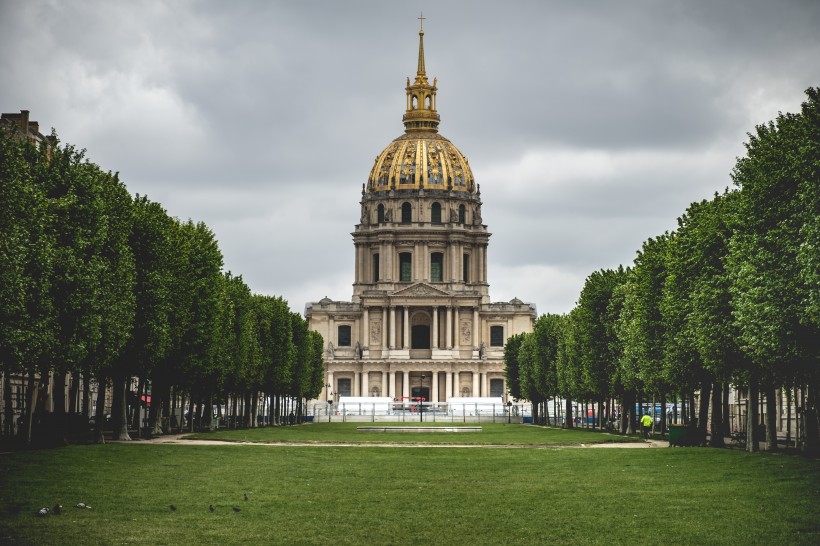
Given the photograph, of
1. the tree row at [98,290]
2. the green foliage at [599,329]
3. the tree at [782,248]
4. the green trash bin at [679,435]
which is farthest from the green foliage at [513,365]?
the tree at [782,248]

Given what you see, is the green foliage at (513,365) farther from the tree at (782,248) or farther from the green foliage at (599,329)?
the tree at (782,248)

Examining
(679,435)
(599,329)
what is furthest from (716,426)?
(599,329)

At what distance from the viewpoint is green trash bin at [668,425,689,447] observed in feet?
192

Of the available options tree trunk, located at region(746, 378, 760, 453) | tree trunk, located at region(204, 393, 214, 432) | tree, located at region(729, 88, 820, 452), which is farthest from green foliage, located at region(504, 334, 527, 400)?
tree, located at region(729, 88, 820, 452)

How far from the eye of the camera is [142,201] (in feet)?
208

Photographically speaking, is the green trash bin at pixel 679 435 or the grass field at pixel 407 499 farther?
the green trash bin at pixel 679 435

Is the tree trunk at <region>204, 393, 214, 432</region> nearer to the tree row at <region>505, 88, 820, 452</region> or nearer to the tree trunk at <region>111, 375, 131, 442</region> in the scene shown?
the tree trunk at <region>111, 375, 131, 442</region>

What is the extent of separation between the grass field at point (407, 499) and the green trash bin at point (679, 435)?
8572mm

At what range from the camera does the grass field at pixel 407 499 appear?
27.5 metres

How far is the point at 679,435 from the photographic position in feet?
192

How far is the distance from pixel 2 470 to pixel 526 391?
100m

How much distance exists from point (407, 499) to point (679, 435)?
26923 mm

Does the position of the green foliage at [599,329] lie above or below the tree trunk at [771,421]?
above

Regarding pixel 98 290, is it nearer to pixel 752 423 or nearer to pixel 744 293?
pixel 744 293
